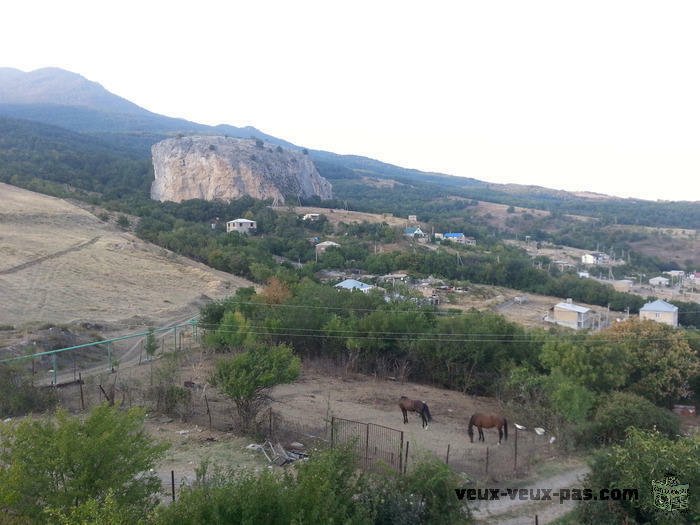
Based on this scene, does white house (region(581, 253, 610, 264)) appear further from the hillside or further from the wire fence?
the wire fence

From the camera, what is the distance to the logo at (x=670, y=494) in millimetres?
7562

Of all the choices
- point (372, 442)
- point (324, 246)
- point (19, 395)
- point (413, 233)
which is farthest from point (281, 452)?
point (413, 233)

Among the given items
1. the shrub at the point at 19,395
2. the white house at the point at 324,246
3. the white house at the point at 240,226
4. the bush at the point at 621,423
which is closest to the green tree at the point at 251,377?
the shrub at the point at 19,395

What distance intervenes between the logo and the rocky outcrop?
80.6m

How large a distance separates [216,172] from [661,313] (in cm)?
6949

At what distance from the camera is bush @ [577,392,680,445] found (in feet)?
40.7

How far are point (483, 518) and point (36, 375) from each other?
12742 millimetres

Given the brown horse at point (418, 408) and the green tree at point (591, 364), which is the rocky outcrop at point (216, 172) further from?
the brown horse at point (418, 408)

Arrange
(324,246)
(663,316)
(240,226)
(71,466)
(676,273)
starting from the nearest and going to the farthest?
(71,466) < (663,316) < (324,246) < (240,226) < (676,273)

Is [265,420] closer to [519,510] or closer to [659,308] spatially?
[519,510]

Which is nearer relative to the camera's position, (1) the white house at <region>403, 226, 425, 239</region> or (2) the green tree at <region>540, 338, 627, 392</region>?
(2) the green tree at <region>540, 338, 627, 392</region>

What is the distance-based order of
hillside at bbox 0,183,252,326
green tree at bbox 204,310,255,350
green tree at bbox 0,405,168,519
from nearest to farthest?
green tree at bbox 0,405,168,519 → green tree at bbox 204,310,255,350 → hillside at bbox 0,183,252,326

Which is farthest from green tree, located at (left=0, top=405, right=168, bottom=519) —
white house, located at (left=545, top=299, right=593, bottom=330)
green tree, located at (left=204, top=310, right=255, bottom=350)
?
white house, located at (left=545, top=299, right=593, bottom=330)

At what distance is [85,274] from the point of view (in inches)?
1316
